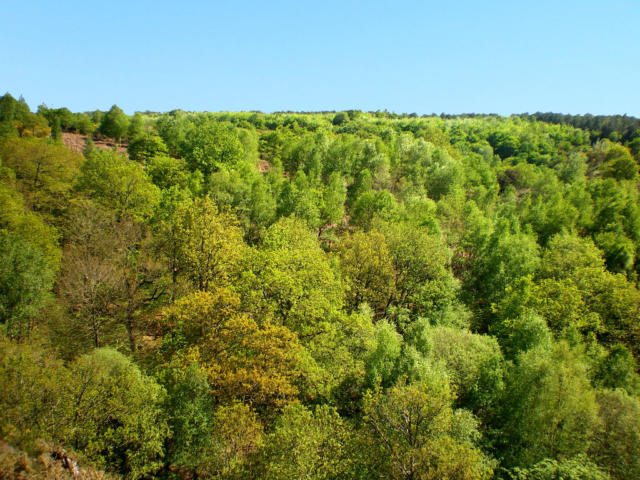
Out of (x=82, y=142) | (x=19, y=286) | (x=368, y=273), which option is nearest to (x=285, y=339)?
(x=368, y=273)

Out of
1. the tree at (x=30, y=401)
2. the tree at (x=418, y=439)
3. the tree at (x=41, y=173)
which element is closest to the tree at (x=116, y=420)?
the tree at (x=30, y=401)

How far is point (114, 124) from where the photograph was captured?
9406 centimetres

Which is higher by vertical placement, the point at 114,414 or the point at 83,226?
the point at 83,226

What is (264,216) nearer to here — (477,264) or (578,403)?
(477,264)

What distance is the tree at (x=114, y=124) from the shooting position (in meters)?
94.2

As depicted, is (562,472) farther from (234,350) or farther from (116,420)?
(116,420)

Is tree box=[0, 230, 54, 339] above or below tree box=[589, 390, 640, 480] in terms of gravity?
above

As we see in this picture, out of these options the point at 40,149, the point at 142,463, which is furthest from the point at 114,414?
the point at 40,149

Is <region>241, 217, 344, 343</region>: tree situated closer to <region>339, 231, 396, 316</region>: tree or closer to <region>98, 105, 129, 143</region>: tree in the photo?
<region>339, 231, 396, 316</region>: tree

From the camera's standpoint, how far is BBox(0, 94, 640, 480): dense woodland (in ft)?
57.4

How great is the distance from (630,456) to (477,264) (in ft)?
93.3

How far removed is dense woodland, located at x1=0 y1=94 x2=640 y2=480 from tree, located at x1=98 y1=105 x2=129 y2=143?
5187cm

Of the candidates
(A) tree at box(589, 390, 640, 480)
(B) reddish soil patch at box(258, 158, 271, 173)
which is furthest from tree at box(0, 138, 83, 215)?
(A) tree at box(589, 390, 640, 480)

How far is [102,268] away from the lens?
91.1 feet
